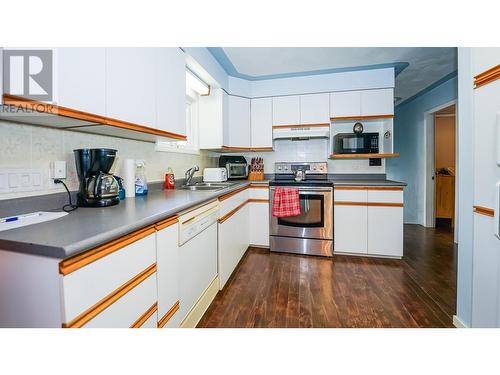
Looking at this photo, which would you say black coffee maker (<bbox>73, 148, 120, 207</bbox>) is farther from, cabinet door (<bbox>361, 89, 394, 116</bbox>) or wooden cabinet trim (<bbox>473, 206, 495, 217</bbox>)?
cabinet door (<bbox>361, 89, 394, 116</bbox>)

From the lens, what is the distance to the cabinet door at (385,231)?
8.71 ft

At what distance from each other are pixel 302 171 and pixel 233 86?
5.01 ft

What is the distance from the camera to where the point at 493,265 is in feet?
3.98

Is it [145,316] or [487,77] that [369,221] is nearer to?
[487,77]

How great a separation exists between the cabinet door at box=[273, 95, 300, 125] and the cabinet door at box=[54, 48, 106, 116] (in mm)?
2392

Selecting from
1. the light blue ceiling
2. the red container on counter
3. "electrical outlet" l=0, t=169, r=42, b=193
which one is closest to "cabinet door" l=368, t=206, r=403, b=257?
the light blue ceiling

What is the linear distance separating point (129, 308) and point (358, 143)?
304 cm

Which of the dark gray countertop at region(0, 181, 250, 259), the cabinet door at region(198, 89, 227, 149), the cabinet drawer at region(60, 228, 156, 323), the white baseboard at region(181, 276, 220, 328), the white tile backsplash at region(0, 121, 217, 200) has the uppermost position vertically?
the cabinet door at region(198, 89, 227, 149)

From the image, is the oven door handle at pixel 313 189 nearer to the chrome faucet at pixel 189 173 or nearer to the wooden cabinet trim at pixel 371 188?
the wooden cabinet trim at pixel 371 188

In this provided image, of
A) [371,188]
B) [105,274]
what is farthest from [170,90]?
[371,188]

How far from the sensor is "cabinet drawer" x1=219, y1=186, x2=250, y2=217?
6.63 feet

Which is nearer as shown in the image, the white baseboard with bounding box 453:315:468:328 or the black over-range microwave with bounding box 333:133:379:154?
the white baseboard with bounding box 453:315:468:328
